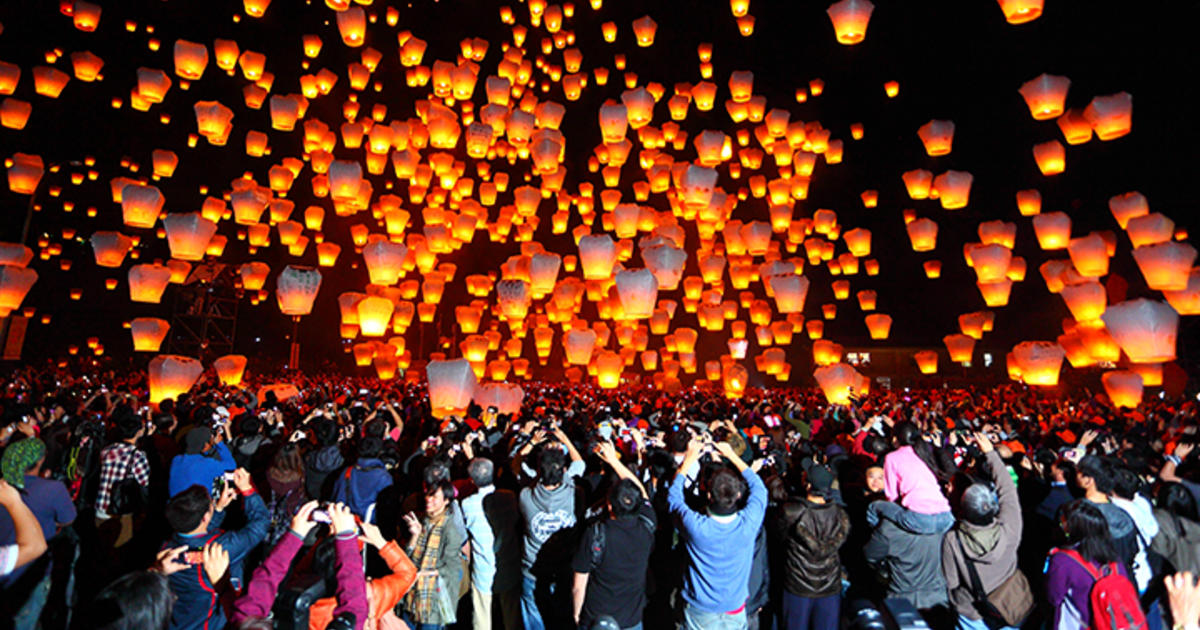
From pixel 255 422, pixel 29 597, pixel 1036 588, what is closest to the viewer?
pixel 29 597

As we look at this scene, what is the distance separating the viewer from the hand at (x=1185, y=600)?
2.06 m

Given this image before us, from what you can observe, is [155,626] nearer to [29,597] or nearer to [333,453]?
[29,597]

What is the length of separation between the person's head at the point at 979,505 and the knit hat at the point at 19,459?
5.24 m

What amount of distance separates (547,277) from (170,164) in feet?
24.9

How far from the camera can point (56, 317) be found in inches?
971

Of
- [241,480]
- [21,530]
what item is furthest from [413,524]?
[21,530]

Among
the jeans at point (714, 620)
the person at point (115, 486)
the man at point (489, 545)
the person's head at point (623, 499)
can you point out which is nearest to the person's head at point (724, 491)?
the person's head at point (623, 499)

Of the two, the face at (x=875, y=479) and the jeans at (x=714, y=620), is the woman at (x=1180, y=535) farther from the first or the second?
the jeans at (x=714, y=620)

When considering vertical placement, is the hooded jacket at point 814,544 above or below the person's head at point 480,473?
below

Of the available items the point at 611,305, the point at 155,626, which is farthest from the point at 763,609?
the point at 611,305

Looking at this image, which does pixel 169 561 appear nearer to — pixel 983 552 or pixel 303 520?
pixel 303 520

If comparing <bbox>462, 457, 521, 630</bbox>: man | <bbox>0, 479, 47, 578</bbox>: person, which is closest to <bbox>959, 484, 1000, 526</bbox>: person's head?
<bbox>462, 457, 521, 630</bbox>: man

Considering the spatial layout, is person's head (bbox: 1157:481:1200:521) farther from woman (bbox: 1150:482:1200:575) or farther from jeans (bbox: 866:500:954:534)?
jeans (bbox: 866:500:954:534)

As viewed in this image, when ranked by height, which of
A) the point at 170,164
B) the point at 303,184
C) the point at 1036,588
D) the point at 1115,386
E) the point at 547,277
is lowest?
the point at 1036,588
